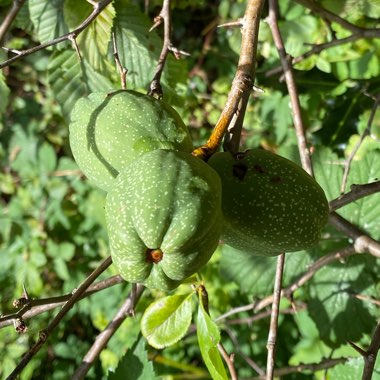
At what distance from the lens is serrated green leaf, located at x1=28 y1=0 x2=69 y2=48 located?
185cm

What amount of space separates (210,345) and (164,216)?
1.44 feet

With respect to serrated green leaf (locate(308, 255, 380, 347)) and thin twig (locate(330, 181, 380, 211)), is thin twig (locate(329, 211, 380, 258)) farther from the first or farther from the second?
serrated green leaf (locate(308, 255, 380, 347))

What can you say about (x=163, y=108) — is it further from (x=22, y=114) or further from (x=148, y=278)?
(x=22, y=114)

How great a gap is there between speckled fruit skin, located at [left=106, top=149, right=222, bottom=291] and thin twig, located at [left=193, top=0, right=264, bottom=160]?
76 mm

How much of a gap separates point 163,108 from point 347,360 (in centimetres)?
111

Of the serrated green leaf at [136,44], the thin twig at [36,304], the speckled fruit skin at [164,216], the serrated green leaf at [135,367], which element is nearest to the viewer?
the speckled fruit skin at [164,216]

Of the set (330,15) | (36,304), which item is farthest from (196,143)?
(36,304)

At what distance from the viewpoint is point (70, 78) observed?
191cm

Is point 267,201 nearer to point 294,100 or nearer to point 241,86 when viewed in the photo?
point 241,86

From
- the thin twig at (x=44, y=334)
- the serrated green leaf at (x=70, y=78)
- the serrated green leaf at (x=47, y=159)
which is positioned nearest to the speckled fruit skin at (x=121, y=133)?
the thin twig at (x=44, y=334)

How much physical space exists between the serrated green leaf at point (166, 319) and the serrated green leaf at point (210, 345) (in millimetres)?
133

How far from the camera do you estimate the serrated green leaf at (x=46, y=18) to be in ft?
6.07

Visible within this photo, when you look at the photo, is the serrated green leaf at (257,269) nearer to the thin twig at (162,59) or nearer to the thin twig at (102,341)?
the thin twig at (102,341)

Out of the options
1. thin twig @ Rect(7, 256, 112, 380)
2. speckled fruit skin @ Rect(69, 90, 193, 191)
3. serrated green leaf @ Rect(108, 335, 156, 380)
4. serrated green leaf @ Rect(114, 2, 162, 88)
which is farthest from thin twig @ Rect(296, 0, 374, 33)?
serrated green leaf @ Rect(108, 335, 156, 380)
